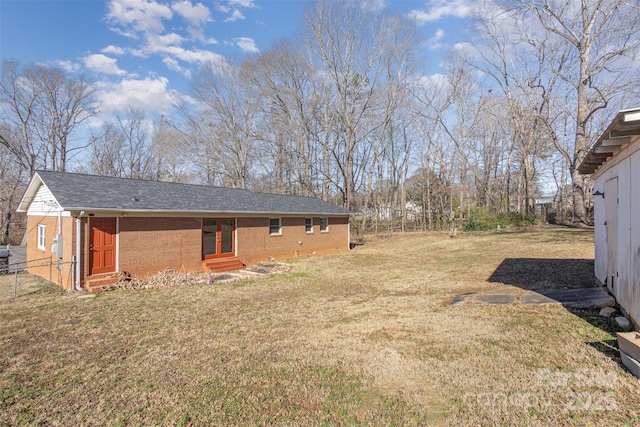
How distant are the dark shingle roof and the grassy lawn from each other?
9.48 feet

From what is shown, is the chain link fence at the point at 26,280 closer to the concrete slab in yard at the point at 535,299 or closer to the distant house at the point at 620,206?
the concrete slab in yard at the point at 535,299

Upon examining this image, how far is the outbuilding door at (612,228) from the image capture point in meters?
5.82

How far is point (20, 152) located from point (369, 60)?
2694 cm

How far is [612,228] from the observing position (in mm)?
6125

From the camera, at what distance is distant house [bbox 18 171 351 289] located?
9.52 meters

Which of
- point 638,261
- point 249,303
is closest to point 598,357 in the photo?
point 638,261

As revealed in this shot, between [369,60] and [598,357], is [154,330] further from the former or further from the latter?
[369,60]

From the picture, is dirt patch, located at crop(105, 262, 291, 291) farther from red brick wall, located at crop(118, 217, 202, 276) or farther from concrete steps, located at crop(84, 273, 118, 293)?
red brick wall, located at crop(118, 217, 202, 276)

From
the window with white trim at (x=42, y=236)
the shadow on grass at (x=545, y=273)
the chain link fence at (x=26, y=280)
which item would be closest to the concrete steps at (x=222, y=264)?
the chain link fence at (x=26, y=280)

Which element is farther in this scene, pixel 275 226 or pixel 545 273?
pixel 275 226

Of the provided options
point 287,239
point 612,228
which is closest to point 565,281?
point 612,228

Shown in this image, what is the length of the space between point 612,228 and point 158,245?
1170cm

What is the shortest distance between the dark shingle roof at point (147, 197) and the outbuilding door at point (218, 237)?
63 cm

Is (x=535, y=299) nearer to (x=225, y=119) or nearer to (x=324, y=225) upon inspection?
(x=324, y=225)
